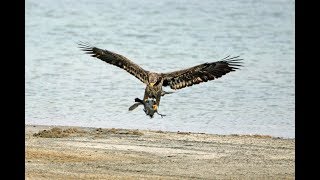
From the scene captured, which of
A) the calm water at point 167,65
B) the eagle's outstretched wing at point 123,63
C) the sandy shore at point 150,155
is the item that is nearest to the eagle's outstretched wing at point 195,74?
the eagle's outstretched wing at point 123,63

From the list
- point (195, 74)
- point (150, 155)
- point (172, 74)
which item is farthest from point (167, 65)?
point (150, 155)

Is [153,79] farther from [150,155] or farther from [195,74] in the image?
[150,155]

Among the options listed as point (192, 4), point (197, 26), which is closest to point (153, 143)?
point (197, 26)

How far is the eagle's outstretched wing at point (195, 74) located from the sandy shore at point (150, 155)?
0.82m

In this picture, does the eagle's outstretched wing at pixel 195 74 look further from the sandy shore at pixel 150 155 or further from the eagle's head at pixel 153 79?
the sandy shore at pixel 150 155

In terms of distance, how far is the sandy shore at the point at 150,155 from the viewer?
1230cm

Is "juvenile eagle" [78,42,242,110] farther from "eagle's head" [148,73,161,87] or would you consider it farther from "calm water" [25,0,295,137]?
"calm water" [25,0,295,137]

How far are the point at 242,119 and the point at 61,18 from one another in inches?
768

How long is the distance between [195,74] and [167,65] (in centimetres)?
842

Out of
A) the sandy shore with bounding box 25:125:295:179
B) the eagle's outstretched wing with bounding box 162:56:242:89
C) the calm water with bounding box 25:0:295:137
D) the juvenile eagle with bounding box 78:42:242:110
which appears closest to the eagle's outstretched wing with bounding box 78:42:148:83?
the juvenile eagle with bounding box 78:42:242:110

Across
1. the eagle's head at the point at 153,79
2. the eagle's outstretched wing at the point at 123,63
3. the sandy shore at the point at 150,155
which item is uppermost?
the eagle's outstretched wing at the point at 123,63

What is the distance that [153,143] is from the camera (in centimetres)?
1472

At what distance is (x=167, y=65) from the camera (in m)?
22.7

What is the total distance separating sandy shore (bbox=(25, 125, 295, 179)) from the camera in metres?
12.3
